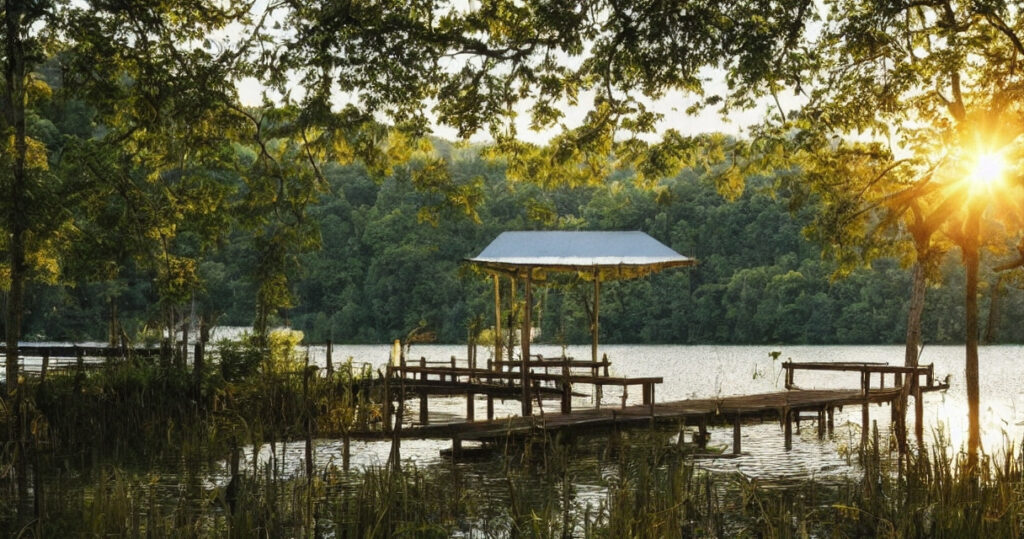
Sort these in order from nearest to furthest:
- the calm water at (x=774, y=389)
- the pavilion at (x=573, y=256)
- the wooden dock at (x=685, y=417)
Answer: the wooden dock at (x=685, y=417)
the calm water at (x=774, y=389)
the pavilion at (x=573, y=256)

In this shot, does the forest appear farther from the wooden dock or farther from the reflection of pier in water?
the wooden dock

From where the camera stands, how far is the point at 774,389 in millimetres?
33125

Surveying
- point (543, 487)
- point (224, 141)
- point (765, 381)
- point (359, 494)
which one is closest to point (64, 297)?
point (765, 381)

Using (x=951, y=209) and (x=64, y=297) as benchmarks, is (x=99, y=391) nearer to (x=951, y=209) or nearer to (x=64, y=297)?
(x=951, y=209)

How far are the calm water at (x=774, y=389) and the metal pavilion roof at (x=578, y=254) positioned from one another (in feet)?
10.6

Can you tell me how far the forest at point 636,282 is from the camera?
230 feet

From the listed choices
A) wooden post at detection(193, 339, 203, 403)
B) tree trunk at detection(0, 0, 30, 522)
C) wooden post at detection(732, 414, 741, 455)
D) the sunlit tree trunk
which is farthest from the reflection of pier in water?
the sunlit tree trunk

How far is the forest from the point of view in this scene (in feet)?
230

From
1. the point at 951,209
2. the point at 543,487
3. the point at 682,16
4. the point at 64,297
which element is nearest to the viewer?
the point at 682,16

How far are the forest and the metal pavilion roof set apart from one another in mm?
43250

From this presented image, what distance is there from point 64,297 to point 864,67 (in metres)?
40.0

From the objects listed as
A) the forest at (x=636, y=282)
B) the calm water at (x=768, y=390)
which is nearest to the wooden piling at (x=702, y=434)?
the calm water at (x=768, y=390)

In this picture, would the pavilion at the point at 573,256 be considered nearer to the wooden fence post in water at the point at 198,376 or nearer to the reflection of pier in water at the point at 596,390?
the reflection of pier in water at the point at 596,390

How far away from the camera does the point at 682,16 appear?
39.7 feet
